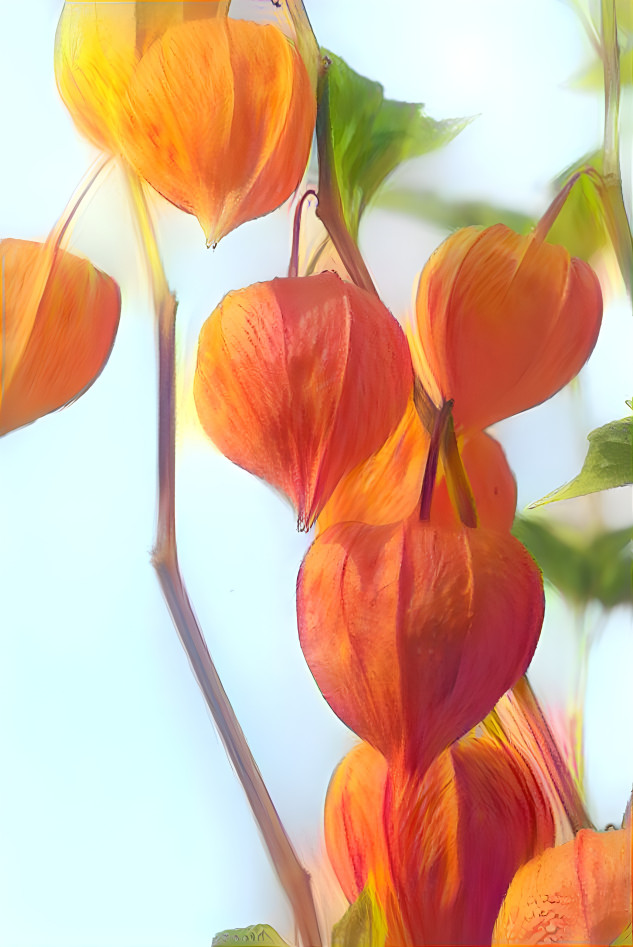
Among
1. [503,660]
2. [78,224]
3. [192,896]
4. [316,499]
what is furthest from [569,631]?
[78,224]

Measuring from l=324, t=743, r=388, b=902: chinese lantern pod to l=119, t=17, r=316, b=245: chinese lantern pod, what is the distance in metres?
0.36

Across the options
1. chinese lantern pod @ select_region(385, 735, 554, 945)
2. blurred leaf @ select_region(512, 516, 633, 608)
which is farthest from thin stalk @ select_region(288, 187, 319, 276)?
chinese lantern pod @ select_region(385, 735, 554, 945)

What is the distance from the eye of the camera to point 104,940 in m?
0.48

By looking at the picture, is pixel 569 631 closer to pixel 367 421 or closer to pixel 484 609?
pixel 484 609

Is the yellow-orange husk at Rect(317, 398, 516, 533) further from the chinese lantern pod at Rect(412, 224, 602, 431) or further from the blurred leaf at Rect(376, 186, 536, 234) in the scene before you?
the blurred leaf at Rect(376, 186, 536, 234)

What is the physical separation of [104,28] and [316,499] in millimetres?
335

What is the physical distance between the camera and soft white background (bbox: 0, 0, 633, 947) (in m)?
0.48

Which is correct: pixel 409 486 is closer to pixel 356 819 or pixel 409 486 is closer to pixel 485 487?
pixel 485 487

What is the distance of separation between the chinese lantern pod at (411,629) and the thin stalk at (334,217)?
17 cm

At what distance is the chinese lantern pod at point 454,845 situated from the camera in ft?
1.53

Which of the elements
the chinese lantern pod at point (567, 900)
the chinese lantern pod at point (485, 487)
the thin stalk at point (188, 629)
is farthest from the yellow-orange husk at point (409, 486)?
the chinese lantern pod at point (567, 900)

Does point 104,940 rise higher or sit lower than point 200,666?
lower

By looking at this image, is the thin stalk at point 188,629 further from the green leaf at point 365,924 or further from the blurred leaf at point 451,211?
the blurred leaf at point 451,211

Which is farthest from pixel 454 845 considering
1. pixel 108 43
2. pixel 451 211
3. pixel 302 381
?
pixel 108 43
